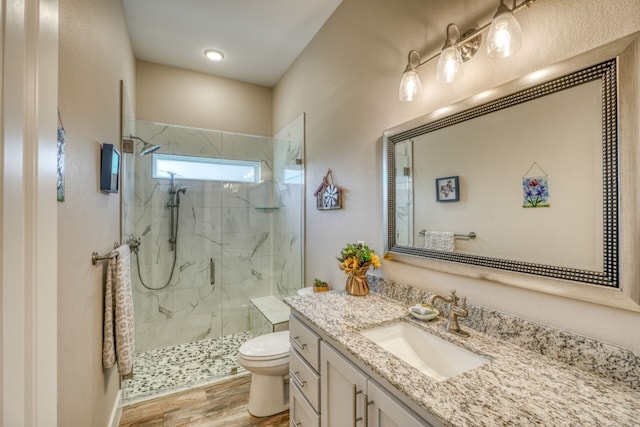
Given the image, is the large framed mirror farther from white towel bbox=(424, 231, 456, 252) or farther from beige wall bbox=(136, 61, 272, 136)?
beige wall bbox=(136, 61, 272, 136)

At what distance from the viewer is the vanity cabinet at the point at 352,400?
856 mm

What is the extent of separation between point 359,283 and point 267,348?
827mm

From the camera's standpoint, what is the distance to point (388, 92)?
164 cm

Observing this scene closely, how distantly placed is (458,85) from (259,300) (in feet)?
8.97

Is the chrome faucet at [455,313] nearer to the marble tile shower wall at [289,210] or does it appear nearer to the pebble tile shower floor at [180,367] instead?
the marble tile shower wall at [289,210]

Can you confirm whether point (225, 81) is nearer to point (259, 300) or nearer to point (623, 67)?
point (259, 300)

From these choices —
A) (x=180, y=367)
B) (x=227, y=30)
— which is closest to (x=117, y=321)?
(x=180, y=367)

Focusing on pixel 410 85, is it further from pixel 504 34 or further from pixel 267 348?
pixel 267 348

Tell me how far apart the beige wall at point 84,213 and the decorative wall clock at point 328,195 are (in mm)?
1402

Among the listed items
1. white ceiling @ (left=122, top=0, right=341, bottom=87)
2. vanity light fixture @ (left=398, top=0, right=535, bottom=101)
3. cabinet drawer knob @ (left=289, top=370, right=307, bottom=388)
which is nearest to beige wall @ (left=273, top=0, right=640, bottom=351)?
vanity light fixture @ (left=398, top=0, right=535, bottom=101)

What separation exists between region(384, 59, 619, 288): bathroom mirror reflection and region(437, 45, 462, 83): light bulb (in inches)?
5.5

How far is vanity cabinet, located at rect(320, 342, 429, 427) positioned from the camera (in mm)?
856

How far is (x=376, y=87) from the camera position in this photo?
173cm

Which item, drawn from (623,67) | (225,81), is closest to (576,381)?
(623,67)
